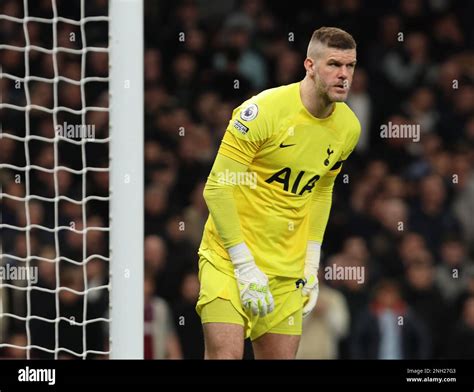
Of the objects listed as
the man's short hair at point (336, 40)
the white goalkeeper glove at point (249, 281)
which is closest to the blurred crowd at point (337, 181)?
the white goalkeeper glove at point (249, 281)

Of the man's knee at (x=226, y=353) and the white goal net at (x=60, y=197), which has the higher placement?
the white goal net at (x=60, y=197)

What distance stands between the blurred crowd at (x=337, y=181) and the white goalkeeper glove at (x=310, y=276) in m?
1.74

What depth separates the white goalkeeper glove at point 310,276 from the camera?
5.87m

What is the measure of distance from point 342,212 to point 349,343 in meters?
1.21

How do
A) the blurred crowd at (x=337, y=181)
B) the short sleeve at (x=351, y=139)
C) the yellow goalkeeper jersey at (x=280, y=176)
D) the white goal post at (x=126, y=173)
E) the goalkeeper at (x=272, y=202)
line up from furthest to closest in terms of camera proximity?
the blurred crowd at (x=337, y=181) < the short sleeve at (x=351, y=139) < the yellow goalkeeper jersey at (x=280, y=176) < the goalkeeper at (x=272, y=202) < the white goal post at (x=126, y=173)

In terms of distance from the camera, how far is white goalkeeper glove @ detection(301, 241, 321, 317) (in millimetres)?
5871

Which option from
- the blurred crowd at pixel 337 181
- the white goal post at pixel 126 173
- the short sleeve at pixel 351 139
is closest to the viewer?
the white goal post at pixel 126 173

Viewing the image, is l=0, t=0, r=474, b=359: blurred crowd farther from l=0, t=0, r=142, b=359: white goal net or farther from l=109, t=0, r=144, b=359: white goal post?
l=109, t=0, r=144, b=359: white goal post

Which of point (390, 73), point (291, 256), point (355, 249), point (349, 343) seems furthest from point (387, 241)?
point (291, 256)

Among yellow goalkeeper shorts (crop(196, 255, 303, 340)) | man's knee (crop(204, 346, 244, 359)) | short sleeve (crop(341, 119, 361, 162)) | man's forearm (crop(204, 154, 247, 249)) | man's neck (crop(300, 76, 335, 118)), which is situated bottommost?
man's knee (crop(204, 346, 244, 359))

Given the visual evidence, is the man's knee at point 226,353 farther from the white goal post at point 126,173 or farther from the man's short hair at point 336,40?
the man's short hair at point 336,40

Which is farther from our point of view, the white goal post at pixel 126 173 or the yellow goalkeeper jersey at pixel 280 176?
the yellow goalkeeper jersey at pixel 280 176

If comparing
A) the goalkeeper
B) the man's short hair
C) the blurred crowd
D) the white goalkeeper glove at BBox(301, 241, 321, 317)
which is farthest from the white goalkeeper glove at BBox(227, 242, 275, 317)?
the blurred crowd

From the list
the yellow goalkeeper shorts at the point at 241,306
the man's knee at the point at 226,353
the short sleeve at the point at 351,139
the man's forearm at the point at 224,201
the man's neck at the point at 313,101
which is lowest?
the man's knee at the point at 226,353
